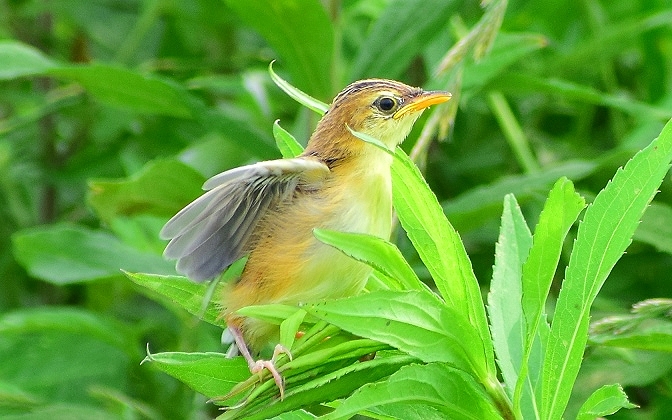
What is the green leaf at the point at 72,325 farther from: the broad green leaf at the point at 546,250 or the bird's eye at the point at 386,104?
the broad green leaf at the point at 546,250

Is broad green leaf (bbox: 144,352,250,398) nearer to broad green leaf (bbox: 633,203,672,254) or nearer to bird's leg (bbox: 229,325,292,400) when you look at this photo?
bird's leg (bbox: 229,325,292,400)

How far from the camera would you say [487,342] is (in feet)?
3.73

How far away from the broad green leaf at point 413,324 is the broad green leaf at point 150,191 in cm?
126

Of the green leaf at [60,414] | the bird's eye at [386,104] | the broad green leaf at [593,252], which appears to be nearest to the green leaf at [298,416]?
the broad green leaf at [593,252]

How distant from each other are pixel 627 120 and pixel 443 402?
2216 mm

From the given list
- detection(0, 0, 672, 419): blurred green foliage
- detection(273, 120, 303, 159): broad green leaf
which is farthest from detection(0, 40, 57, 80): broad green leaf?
detection(273, 120, 303, 159): broad green leaf

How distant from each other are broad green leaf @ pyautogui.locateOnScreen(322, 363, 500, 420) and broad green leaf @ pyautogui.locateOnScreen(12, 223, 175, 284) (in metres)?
1.55

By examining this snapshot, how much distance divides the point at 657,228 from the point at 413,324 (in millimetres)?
1216

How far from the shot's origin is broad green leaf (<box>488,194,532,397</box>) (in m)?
1.20

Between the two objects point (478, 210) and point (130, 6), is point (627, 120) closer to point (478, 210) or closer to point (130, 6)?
point (478, 210)

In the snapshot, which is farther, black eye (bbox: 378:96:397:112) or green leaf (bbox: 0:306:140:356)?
green leaf (bbox: 0:306:140:356)

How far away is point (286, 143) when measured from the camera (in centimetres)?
146

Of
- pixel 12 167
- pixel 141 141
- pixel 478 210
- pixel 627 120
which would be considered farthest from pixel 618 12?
pixel 12 167

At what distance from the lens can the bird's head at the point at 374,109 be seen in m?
1.67
